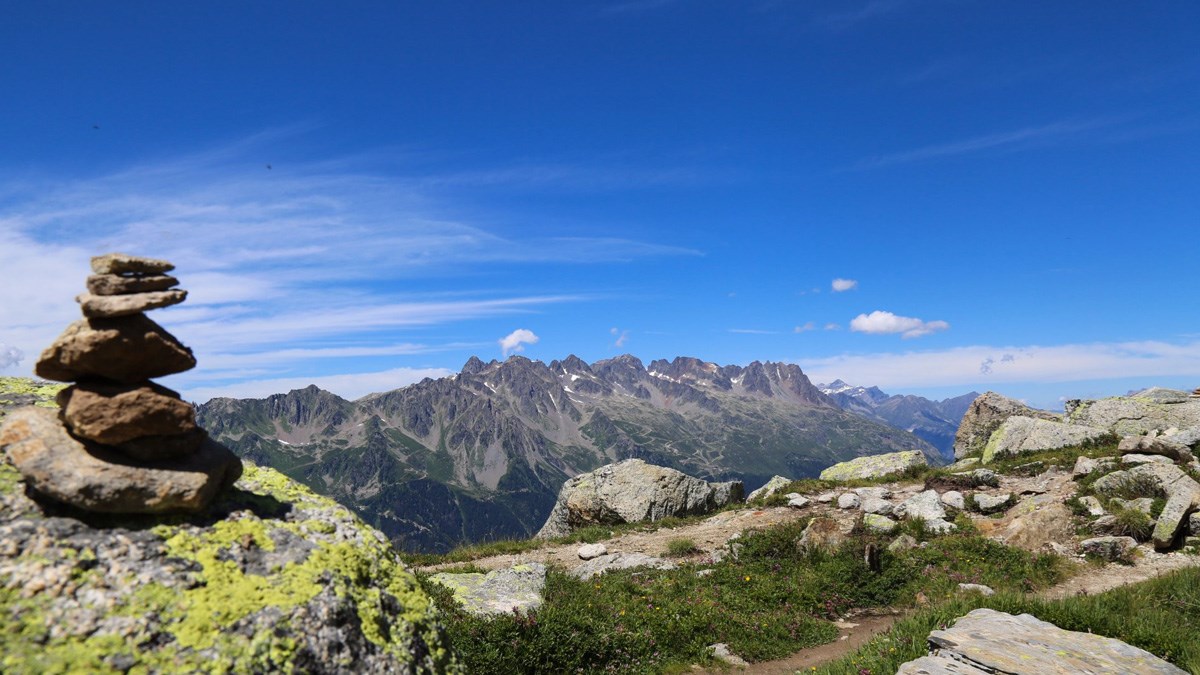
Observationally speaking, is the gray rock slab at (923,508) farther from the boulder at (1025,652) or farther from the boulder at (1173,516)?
the boulder at (1025,652)

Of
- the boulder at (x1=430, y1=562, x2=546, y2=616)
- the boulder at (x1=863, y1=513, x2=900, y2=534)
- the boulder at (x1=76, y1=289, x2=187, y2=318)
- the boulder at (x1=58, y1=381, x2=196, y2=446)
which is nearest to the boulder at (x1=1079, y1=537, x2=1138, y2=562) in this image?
the boulder at (x1=863, y1=513, x2=900, y2=534)

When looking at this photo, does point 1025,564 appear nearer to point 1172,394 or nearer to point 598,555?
point 598,555

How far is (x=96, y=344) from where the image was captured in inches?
222

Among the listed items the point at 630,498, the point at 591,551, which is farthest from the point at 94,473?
the point at 630,498

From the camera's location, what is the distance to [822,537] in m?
20.3

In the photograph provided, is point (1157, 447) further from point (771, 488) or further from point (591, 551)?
point (591, 551)

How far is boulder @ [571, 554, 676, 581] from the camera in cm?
2047

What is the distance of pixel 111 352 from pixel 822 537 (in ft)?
66.4

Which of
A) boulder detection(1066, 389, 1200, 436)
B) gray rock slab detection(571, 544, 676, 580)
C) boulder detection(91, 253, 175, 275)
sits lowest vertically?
gray rock slab detection(571, 544, 676, 580)

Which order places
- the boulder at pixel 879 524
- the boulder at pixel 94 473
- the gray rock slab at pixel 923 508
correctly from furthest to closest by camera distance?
the gray rock slab at pixel 923 508
the boulder at pixel 879 524
the boulder at pixel 94 473

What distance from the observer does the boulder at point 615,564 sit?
20.5m

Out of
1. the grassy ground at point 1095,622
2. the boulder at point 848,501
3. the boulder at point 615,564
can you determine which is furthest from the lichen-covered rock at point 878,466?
Result: the grassy ground at point 1095,622

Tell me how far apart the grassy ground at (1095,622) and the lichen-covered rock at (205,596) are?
7883 mm

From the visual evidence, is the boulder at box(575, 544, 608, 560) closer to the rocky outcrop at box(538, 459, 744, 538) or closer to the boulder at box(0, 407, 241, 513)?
the rocky outcrop at box(538, 459, 744, 538)
